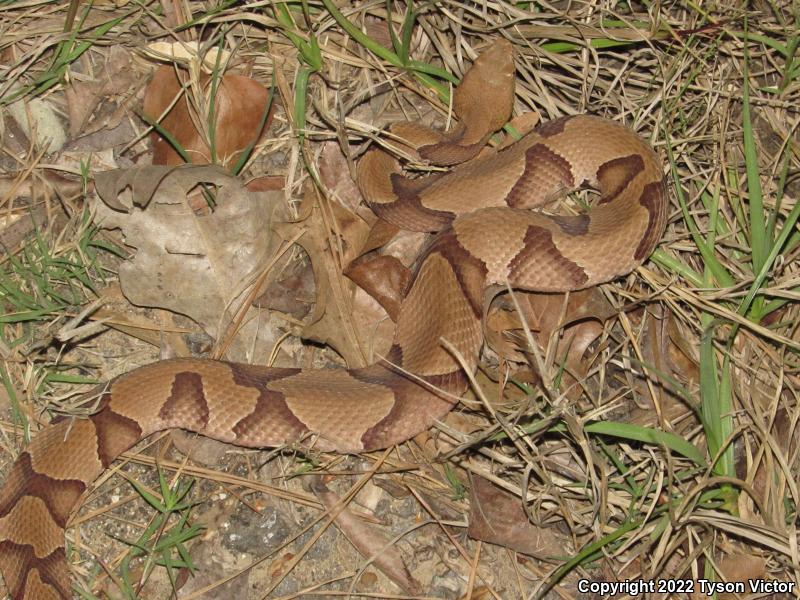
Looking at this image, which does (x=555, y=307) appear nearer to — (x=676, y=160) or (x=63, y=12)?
(x=676, y=160)

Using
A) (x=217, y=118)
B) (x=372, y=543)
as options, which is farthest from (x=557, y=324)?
(x=217, y=118)

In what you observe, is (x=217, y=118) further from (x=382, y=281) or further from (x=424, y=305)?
(x=424, y=305)

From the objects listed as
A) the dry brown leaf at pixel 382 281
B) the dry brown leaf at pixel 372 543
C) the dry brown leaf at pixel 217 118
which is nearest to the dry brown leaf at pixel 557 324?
the dry brown leaf at pixel 382 281

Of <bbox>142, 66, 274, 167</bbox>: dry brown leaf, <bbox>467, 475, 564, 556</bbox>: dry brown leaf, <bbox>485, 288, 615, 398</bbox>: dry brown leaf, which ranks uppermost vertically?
<bbox>142, 66, 274, 167</bbox>: dry brown leaf

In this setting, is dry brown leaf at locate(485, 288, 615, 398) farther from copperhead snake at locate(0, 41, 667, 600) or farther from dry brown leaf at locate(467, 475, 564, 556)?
dry brown leaf at locate(467, 475, 564, 556)

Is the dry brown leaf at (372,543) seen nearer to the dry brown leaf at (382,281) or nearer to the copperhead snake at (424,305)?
the copperhead snake at (424,305)

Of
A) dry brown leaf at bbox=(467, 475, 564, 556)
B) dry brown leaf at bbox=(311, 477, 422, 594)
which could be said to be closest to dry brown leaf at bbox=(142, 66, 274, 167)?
dry brown leaf at bbox=(311, 477, 422, 594)

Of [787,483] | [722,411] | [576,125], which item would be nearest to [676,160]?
[576,125]
